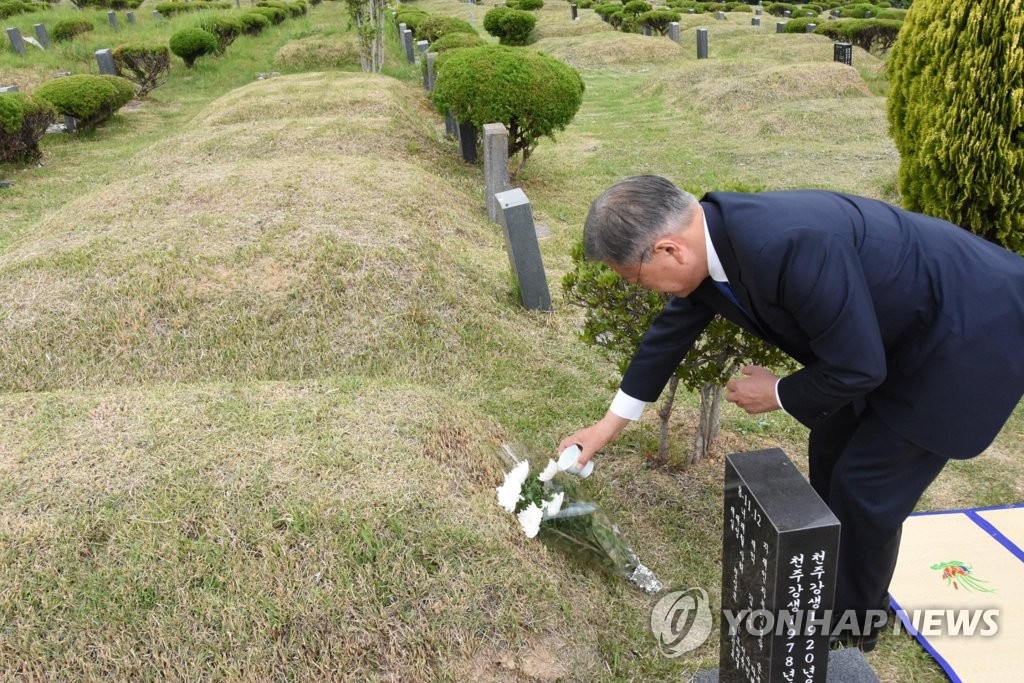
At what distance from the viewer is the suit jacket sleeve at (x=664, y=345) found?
2340 mm

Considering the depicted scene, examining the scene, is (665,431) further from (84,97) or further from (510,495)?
(84,97)

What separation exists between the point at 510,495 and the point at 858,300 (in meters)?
1.52

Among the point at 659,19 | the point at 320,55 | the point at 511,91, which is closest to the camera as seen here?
the point at 511,91

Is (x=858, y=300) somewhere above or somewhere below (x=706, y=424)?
above

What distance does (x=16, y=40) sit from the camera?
1683 cm

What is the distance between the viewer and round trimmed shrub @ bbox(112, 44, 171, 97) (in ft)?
51.3

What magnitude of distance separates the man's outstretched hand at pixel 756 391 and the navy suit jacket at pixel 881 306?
0.05 meters

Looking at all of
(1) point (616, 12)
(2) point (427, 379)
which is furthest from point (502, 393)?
(1) point (616, 12)

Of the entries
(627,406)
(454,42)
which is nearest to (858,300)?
(627,406)

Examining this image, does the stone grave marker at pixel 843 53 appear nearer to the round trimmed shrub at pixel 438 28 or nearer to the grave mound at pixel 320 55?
the round trimmed shrub at pixel 438 28

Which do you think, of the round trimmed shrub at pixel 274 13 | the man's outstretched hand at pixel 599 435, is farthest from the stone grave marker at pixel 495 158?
the round trimmed shrub at pixel 274 13

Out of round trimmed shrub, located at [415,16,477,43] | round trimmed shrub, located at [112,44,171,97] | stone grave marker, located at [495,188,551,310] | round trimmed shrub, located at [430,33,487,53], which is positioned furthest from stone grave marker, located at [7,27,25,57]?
stone grave marker, located at [495,188,551,310]

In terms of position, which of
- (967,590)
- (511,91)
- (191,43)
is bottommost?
(967,590)

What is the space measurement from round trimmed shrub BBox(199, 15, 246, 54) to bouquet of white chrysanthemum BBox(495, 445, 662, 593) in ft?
62.2
